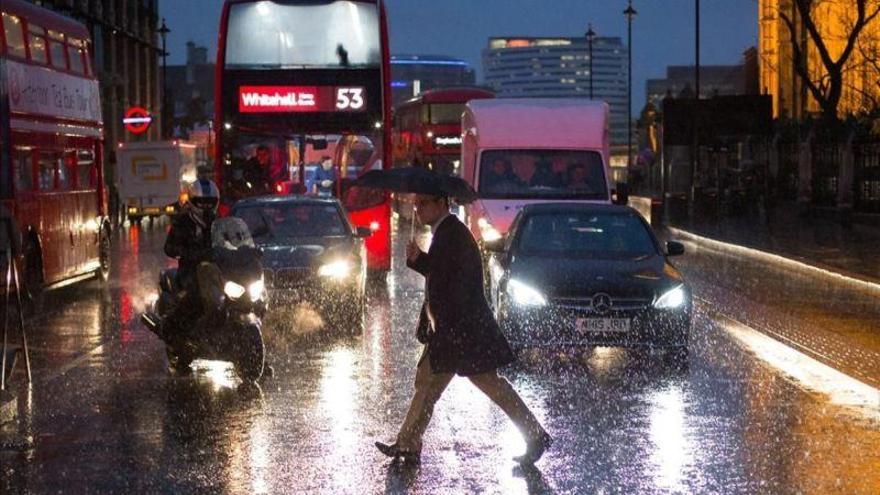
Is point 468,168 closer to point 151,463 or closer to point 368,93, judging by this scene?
point 368,93

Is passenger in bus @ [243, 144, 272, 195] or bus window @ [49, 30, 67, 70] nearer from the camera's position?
bus window @ [49, 30, 67, 70]

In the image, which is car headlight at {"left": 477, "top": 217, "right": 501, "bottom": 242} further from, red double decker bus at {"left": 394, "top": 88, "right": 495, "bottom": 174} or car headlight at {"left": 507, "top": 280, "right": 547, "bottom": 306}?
red double decker bus at {"left": 394, "top": 88, "right": 495, "bottom": 174}

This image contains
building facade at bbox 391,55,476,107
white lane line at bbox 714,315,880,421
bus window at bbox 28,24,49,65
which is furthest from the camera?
building facade at bbox 391,55,476,107

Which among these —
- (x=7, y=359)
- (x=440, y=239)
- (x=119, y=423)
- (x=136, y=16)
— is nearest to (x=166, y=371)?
(x=7, y=359)

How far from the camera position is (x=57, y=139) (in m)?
23.6

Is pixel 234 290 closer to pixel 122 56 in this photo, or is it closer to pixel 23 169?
pixel 23 169

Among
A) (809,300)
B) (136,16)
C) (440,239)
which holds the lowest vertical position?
(809,300)

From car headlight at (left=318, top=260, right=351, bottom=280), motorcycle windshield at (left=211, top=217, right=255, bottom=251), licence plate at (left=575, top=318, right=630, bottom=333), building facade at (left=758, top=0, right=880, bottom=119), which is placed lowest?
licence plate at (left=575, top=318, right=630, bottom=333)

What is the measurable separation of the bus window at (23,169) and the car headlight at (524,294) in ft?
29.9

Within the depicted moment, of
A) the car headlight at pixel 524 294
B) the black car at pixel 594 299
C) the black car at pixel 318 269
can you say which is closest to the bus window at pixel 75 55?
the black car at pixel 318 269

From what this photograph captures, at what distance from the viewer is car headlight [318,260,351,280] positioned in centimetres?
1792

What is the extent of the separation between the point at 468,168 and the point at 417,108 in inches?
1200

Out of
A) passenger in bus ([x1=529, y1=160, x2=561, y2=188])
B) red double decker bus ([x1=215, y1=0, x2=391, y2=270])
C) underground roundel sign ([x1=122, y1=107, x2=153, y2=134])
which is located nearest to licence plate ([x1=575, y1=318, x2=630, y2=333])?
passenger in bus ([x1=529, y1=160, x2=561, y2=188])

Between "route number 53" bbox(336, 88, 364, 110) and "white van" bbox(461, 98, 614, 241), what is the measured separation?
6.03 feet
